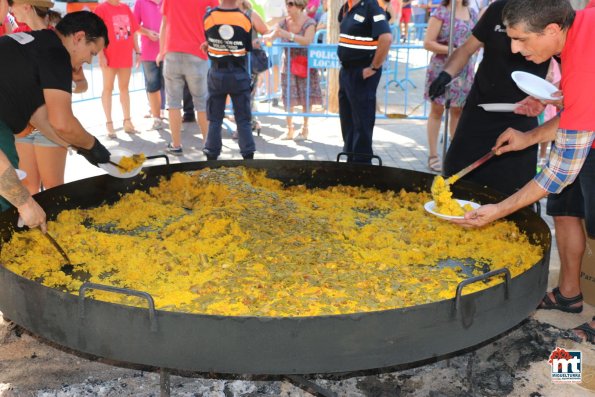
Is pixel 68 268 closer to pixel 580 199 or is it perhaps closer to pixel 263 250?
pixel 263 250

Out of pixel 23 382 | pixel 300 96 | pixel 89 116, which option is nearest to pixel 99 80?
pixel 89 116

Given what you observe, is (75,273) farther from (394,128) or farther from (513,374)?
(394,128)

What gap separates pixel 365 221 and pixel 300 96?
5.71 metres

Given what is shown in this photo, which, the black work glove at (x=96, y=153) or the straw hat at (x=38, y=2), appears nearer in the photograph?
the black work glove at (x=96, y=153)

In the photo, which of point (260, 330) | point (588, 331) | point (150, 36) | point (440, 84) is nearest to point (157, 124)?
point (150, 36)

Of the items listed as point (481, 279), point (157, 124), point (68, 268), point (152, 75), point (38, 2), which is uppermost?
point (38, 2)

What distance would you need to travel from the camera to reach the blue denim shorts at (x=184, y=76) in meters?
6.90

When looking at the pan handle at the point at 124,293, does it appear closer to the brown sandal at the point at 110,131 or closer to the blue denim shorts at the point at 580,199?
the blue denim shorts at the point at 580,199

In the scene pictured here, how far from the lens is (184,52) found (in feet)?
22.5

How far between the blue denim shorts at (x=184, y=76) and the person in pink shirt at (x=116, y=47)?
41.1 inches

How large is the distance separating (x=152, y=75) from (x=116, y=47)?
860 mm

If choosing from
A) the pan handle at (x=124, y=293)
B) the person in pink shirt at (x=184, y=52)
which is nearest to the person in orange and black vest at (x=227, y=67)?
the person in pink shirt at (x=184, y=52)

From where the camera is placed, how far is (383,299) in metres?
2.25

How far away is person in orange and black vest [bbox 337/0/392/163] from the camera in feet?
17.2
